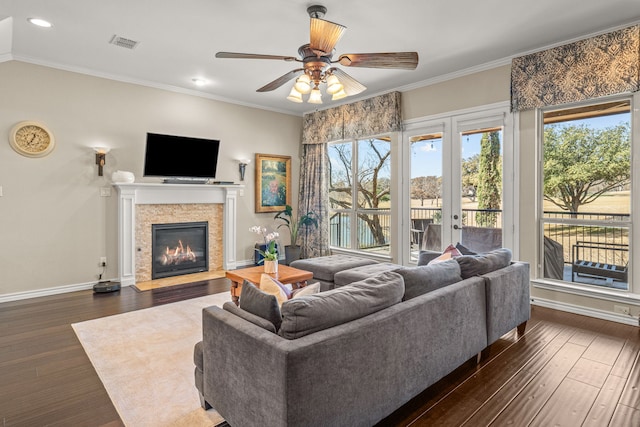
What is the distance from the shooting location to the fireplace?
5.33 metres

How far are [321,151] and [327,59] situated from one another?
12.6 feet

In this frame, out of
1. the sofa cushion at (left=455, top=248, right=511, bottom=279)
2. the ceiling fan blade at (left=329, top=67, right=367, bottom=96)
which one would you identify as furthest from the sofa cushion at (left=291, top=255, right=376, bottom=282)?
the ceiling fan blade at (left=329, top=67, right=367, bottom=96)

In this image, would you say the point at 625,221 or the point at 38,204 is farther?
the point at 38,204

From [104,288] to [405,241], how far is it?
167 inches

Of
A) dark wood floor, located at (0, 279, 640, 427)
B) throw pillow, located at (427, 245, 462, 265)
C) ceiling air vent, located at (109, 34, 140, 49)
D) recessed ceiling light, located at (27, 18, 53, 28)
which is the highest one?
ceiling air vent, located at (109, 34, 140, 49)

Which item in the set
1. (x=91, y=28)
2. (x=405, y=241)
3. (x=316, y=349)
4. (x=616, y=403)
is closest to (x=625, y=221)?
(x=616, y=403)

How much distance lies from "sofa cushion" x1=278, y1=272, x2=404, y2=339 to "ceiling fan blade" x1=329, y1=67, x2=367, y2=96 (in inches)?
71.4

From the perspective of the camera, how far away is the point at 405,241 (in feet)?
17.8

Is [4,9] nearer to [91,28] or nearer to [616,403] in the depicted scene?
[91,28]

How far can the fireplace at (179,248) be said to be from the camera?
210 inches

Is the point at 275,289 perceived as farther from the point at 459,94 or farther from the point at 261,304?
the point at 459,94

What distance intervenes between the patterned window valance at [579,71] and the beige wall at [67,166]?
468 centimetres

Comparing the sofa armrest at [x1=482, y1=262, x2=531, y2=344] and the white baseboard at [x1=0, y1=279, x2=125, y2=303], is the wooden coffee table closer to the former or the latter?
the sofa armrest at [x1=482, y1=262, x2=531, y2=344]

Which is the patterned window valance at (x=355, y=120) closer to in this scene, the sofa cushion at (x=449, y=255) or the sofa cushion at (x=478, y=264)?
the sofa cushion at (x=449, y=255)
